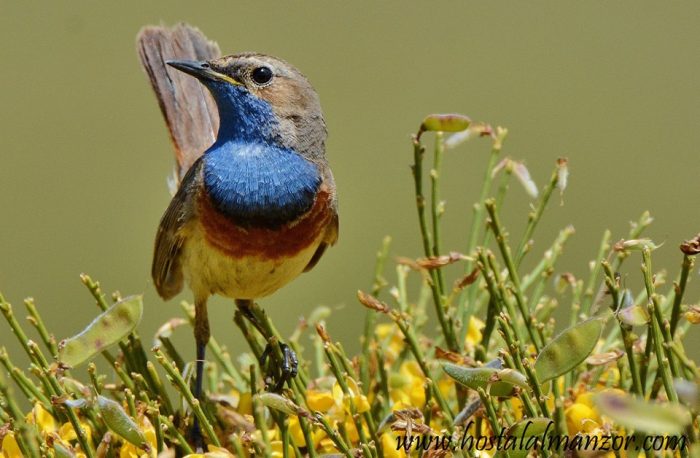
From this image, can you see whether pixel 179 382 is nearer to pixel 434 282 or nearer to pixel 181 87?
pixel 434 282

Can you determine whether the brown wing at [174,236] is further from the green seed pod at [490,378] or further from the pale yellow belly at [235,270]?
the green seed pod at [490,378]

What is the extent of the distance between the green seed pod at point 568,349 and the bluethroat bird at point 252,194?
3.75 ft

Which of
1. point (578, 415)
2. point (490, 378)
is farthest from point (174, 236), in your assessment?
point (490, 378)

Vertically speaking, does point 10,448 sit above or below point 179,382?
below

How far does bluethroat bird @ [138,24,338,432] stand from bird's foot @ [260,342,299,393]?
0.27 metres

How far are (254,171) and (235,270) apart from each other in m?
0.26

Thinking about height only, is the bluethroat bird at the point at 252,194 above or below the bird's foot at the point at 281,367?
above

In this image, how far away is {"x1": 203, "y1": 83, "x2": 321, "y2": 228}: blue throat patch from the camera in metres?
2.93

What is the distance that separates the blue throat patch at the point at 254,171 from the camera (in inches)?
115

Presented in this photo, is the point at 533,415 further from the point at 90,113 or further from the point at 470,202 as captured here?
the point at 90,113

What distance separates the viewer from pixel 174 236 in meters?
3.13

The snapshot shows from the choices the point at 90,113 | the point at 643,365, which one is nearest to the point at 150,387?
the point at 643,365

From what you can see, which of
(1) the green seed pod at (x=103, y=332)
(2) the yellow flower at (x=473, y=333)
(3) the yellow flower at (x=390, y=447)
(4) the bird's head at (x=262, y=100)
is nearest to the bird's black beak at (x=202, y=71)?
(4) the bird's head at (x=262, y=100)

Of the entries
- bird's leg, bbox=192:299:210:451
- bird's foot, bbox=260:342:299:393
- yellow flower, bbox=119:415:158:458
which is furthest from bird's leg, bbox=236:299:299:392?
yellow flower, bbox=119:415:158:458
